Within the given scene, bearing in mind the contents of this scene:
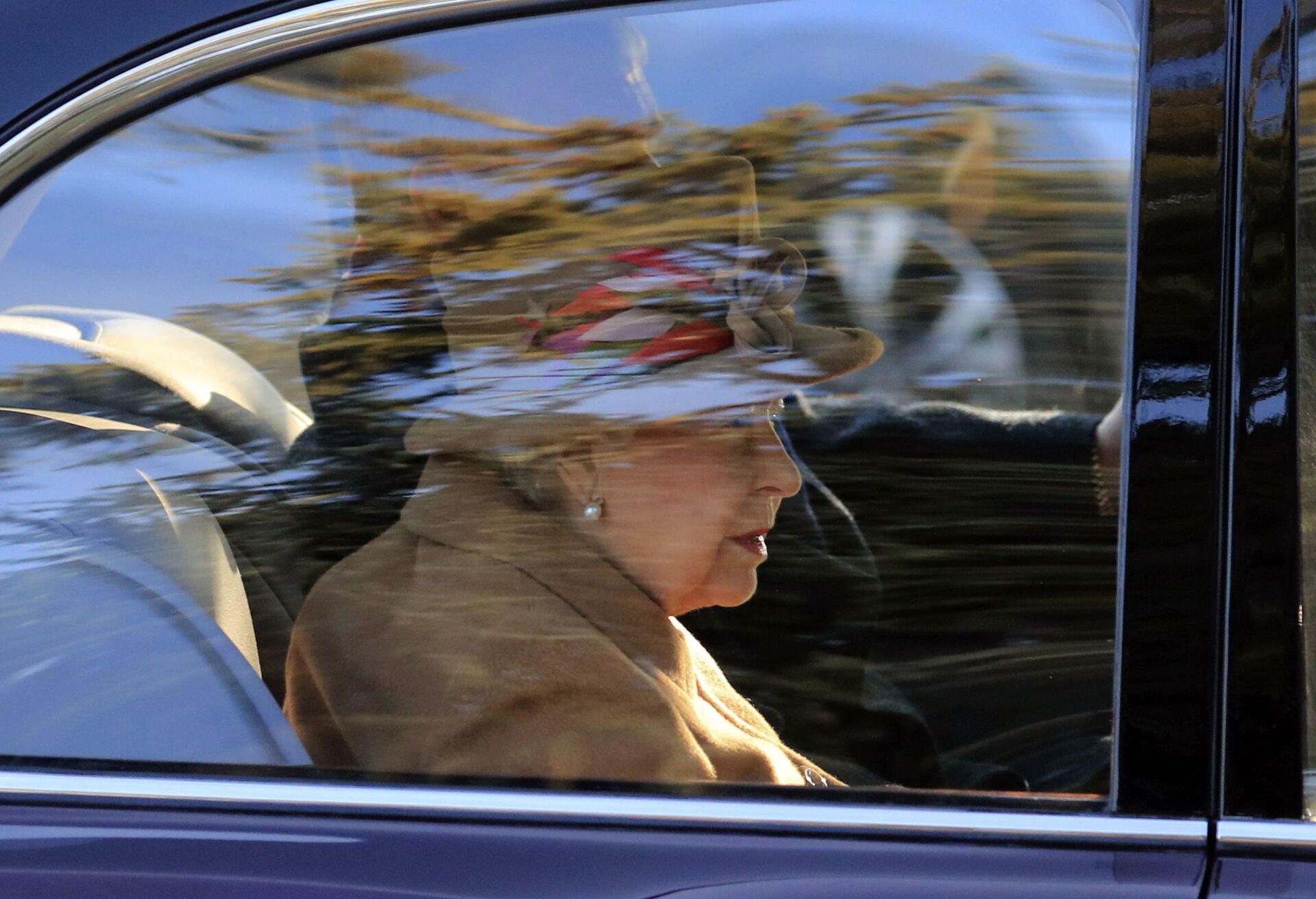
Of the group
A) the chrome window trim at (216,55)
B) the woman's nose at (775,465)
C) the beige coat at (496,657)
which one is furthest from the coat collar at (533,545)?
the chrome window trim at (216,55)

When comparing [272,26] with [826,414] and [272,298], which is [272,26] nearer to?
[272,298]

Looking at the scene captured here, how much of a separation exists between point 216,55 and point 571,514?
477mm

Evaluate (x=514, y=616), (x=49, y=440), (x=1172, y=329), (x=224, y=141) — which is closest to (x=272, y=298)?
(x=224, y=141)

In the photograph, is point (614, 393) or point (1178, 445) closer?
point (1178, 445)

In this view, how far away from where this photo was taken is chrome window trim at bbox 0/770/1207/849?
3.22 ft

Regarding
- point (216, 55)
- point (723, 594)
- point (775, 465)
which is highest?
point (216, 55)

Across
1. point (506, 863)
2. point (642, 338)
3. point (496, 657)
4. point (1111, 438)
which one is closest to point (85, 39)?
point (642, 338)

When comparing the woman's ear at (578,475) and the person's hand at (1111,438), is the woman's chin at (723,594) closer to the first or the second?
the woman's ear at (578,475)

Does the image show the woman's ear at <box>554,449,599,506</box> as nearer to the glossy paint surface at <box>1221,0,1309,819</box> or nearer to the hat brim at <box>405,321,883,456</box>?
the hat brim at <box>405,321,883,456</box>

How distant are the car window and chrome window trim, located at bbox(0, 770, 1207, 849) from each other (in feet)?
0.13

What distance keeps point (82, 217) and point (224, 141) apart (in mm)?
148

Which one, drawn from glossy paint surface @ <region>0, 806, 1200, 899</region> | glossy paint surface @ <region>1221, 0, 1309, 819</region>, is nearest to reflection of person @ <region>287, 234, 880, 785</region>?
glossy paint surface @ <region>0, 806, 1200, 899</region>

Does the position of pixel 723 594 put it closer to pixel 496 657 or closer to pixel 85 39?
pixel 496 657

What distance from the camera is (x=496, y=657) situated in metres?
1.17
